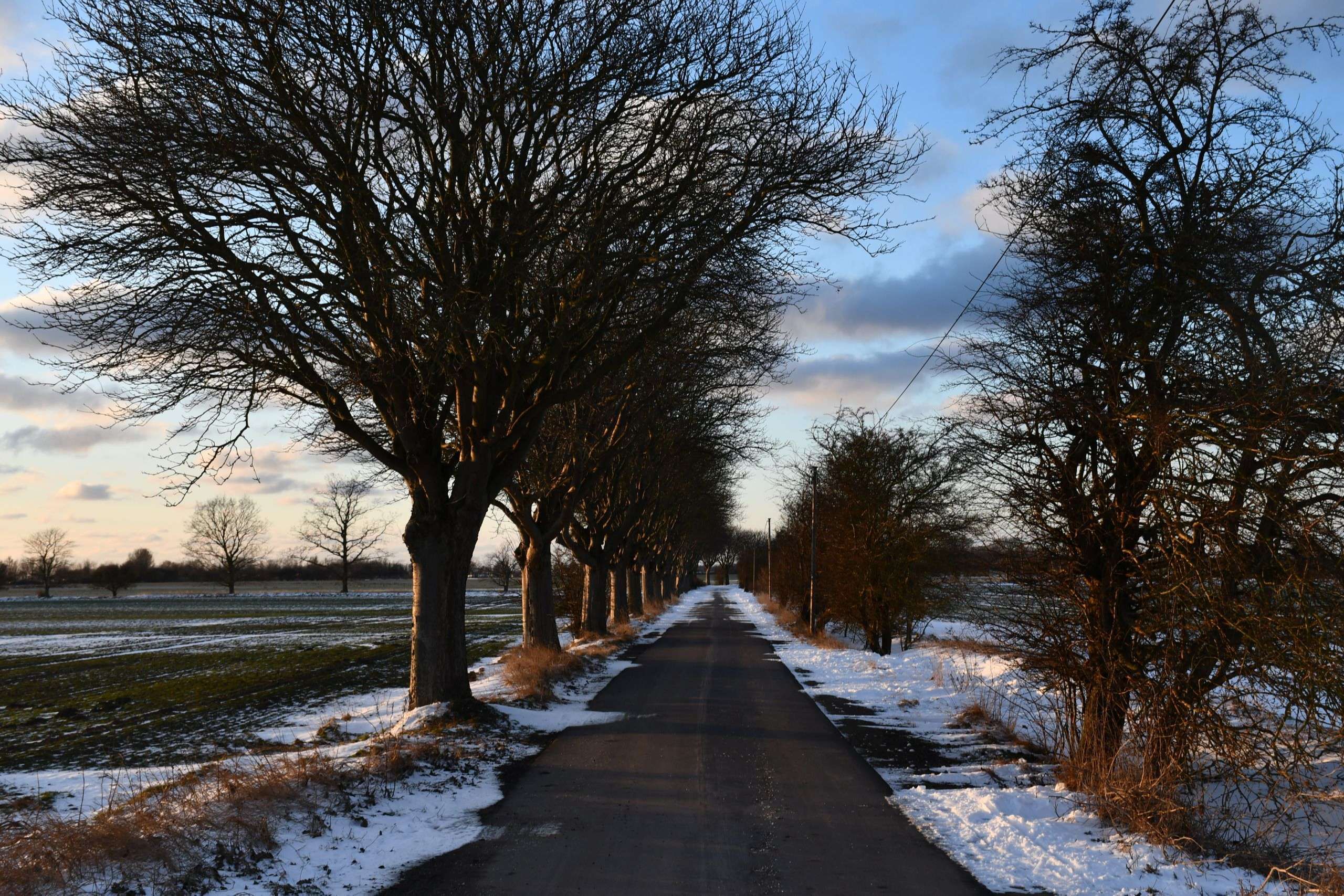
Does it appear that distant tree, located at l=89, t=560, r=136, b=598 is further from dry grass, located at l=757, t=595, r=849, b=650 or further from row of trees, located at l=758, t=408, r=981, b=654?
row of trees, located at l=758, t=408, r=981, b=654

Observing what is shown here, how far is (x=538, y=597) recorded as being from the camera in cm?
2186

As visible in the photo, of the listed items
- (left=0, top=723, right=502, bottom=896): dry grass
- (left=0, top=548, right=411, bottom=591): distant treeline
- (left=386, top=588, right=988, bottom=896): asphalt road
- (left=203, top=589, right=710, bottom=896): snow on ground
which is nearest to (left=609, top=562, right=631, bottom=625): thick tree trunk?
(left=386, top=588, right=988, bottom=896): asphalt road

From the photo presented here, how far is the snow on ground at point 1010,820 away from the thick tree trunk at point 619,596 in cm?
2107

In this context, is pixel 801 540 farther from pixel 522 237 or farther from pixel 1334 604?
pixel 1334 604

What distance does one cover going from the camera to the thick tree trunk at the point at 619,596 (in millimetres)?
36344

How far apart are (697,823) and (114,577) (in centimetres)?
10940

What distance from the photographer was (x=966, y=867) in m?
6.34

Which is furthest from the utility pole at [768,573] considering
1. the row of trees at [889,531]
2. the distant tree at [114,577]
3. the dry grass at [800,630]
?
the distant tree at [114,577]

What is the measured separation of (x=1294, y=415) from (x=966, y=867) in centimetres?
404

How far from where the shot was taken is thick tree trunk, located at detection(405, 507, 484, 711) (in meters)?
12.4

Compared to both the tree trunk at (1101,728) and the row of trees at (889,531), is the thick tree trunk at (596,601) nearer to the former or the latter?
the row of trees at (889,531)

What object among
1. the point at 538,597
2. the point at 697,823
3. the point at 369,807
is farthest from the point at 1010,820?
the point at 538,597

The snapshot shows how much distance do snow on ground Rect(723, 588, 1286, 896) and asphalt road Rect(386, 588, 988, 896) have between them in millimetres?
325

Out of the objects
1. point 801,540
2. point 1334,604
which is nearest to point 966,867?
point 1334,604
